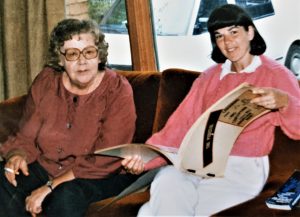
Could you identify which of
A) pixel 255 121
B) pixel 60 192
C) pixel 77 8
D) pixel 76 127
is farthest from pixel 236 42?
pixel 77 8

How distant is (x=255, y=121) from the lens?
1.80 m

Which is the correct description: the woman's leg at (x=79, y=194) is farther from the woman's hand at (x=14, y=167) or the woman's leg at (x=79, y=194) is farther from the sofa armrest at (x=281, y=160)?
the sofa armrest at (x=281, y=160)

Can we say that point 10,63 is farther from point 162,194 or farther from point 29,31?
point 162,194

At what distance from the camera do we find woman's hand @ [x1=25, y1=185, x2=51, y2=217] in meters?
1.84

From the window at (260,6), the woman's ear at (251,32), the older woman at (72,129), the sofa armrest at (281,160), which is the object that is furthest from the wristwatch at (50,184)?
the window at (260,6)

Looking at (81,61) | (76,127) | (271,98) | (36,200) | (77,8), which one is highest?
(77,8)

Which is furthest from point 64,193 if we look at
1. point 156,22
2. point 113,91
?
point 156,22

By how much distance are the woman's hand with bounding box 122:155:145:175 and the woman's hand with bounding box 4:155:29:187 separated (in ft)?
1.33

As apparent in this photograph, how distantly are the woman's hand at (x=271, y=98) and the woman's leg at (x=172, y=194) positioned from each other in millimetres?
358

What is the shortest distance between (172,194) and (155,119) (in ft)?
1.61

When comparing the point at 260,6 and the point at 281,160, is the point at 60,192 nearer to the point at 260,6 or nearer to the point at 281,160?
the point at 281,160

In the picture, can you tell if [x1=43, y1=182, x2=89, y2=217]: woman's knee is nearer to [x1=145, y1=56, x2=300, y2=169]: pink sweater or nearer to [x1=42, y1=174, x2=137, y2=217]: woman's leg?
[x1=42, y1=174, x2=137, y2=217]: woman's leg

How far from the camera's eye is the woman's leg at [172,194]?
1671 mm

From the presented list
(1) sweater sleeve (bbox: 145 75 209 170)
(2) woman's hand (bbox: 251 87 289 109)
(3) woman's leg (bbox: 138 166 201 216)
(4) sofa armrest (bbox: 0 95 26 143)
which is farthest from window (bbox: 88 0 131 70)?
(2) woman's hand (bbox: 251 87 289 109)
